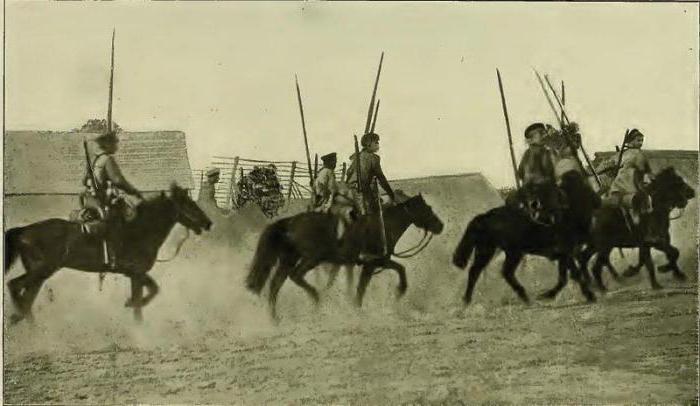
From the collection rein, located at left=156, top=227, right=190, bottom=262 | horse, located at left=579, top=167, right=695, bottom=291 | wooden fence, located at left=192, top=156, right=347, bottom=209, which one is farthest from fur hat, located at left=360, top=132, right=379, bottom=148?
horse, located at left=579, top=167, right=695, bottom=291

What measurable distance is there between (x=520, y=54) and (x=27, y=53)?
380 cm

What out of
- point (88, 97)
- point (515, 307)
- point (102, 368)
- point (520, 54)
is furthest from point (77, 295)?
point (520, 54)

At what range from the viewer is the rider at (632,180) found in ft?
26.7

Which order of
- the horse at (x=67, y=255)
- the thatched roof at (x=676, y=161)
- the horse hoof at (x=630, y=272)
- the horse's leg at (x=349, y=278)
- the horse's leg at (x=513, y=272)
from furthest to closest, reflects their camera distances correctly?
the thatched roof at (x=676, y=161) → the horse hoof at (x=630, y=272) → the horse's leg at (x=513, y=272) → the horse's leg at (x=349, y=278) → the horse at (x=67, y=255)

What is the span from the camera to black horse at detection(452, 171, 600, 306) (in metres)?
7.99

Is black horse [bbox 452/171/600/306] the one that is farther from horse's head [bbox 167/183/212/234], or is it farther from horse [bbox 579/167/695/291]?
horse's head [bbox 167/183/212/234]

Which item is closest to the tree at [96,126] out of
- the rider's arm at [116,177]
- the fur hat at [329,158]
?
the rider's arm at [116,177]

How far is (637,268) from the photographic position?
8.13m

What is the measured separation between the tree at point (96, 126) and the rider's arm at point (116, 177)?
22 cm

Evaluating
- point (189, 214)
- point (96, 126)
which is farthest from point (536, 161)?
point (96, 126)

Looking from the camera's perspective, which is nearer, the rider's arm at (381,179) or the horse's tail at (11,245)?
the horse's tail at (11,245)

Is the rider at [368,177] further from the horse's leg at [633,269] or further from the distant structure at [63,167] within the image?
the horse's leg at [633,269]

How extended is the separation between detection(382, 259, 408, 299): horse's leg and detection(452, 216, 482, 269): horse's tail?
40 cm

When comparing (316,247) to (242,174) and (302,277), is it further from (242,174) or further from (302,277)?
(242,174)
